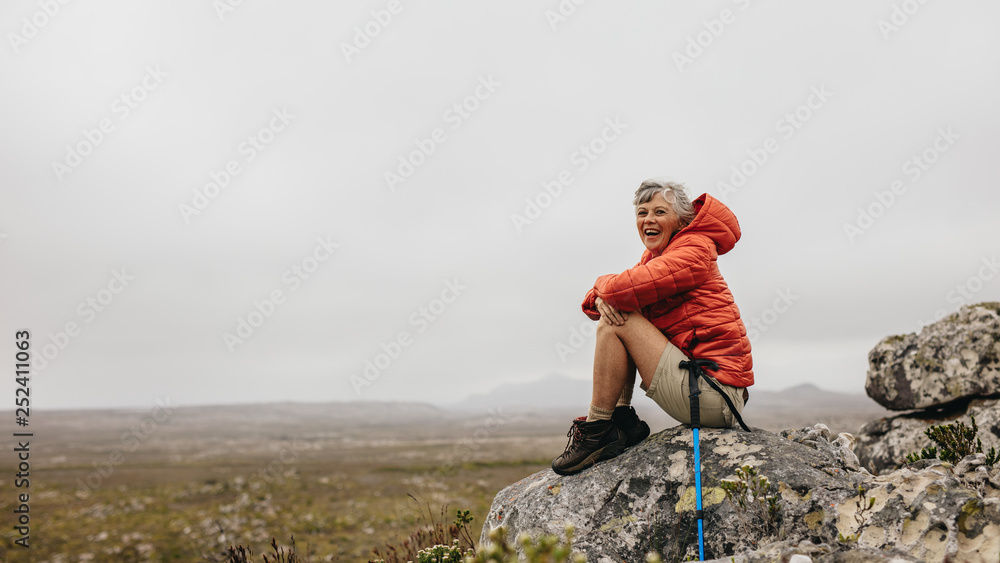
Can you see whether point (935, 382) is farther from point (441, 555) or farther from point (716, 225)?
point (441, 555)

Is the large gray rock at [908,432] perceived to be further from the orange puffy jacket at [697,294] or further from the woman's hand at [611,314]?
the woman's hand at [611,314]

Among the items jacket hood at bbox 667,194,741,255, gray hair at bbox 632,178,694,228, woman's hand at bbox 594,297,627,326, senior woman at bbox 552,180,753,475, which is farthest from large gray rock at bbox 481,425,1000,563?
gray hair at bbox 632,178,694,228

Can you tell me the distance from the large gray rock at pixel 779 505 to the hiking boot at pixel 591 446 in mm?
89

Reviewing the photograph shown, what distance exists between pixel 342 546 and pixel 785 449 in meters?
19.3

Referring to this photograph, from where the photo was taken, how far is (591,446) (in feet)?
17.7

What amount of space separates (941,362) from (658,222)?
8.30 m

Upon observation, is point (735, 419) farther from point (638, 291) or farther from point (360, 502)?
point (360, 502)

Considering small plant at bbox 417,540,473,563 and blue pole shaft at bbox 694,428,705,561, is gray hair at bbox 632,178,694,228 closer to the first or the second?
blue pole shaft at bbox 694,428,705,561

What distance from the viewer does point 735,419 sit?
5254mm

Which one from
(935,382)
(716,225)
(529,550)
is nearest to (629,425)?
(716,225)

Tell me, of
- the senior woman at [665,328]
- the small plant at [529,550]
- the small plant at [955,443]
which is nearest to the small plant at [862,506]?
the senior woman at [665,328]

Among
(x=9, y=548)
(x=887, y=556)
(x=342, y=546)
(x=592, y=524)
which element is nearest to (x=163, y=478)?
(x=9, y=548)

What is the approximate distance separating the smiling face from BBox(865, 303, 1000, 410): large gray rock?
8.04m

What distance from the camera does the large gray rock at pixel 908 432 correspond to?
8961 mm
